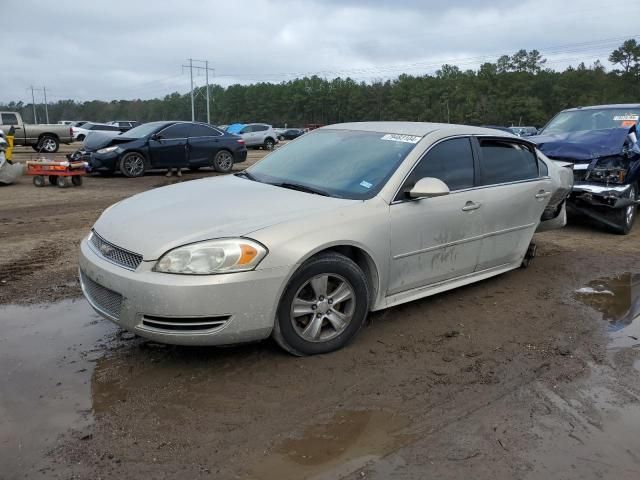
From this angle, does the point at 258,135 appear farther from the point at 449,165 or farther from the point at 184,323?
the point at 184,323

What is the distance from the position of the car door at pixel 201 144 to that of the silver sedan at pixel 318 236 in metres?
10.6

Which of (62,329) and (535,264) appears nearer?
(62,329)

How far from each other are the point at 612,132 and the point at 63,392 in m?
8.14

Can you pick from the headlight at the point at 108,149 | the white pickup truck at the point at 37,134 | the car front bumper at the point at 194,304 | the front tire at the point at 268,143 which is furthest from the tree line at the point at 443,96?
the car front bumper at the point at 194,304

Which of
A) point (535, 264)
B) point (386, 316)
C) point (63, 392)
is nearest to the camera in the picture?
point (63, 392)

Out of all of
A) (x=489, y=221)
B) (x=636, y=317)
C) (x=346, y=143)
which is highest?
(x=346, y=143)

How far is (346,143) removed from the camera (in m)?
4.78

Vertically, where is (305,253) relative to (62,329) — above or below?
above

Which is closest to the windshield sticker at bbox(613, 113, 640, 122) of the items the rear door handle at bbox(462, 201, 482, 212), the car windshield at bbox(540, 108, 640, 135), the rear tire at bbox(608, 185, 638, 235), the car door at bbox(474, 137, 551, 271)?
the car windshield at bbox(540, 108, 640, 135)

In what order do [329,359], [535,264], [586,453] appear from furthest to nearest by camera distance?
[535,264]
[329,359]
[586,453]

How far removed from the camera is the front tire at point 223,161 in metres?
16.0

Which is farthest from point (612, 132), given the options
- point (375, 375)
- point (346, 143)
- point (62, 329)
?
point (62, 329)

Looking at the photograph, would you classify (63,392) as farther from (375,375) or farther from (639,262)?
(639,262)

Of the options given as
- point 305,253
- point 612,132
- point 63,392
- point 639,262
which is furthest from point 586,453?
point 612,132
